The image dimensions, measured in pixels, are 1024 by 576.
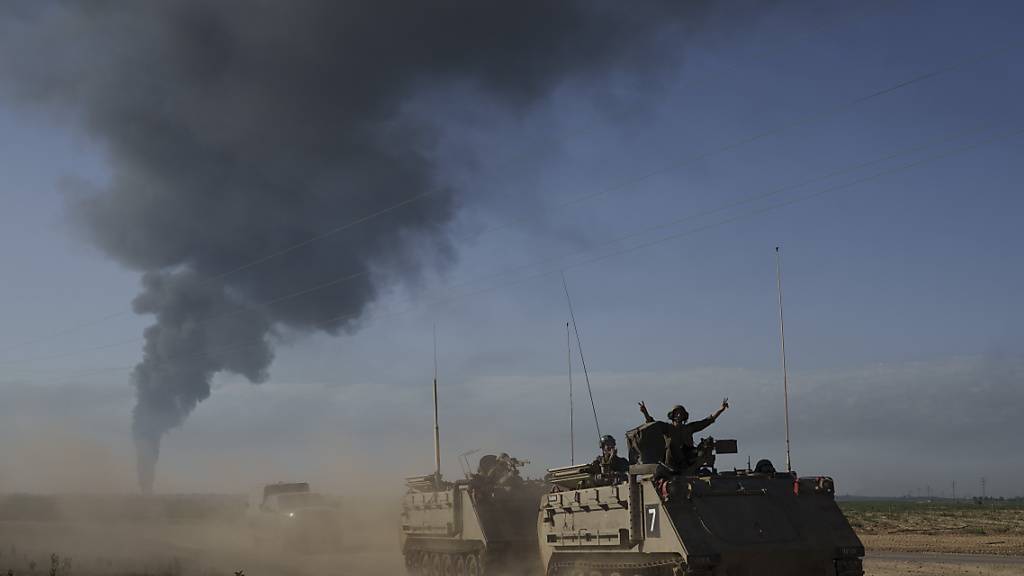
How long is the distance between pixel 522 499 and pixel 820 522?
8.64m

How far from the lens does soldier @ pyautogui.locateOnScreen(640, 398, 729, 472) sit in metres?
19.0

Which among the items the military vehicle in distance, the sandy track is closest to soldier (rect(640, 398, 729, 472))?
the sandy track

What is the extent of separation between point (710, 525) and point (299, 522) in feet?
69.7

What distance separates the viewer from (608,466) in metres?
19.2

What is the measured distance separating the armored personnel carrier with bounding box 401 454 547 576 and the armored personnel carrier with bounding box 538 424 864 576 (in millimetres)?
4702

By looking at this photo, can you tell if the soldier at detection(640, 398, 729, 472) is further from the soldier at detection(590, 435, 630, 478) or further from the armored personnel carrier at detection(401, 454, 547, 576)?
the armored personnel carrier at detection(401, 454, 547, 576)

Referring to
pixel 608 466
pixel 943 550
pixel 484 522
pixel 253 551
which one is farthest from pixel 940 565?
pixel 253 551

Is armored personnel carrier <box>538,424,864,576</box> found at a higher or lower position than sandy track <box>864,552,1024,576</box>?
higher

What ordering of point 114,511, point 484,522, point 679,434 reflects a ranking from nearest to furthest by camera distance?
point 679,434, point 484,522, point 114,511

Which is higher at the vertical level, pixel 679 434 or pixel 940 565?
pixel 679 434

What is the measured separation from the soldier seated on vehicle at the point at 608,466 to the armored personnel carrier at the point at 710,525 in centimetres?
5

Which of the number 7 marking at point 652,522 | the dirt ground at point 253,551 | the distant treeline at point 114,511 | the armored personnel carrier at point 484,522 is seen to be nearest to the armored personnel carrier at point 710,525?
the number 7 marking at point 652,522

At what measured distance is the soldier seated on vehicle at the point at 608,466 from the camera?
18.4 m

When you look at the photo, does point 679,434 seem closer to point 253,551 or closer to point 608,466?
point 608,466
